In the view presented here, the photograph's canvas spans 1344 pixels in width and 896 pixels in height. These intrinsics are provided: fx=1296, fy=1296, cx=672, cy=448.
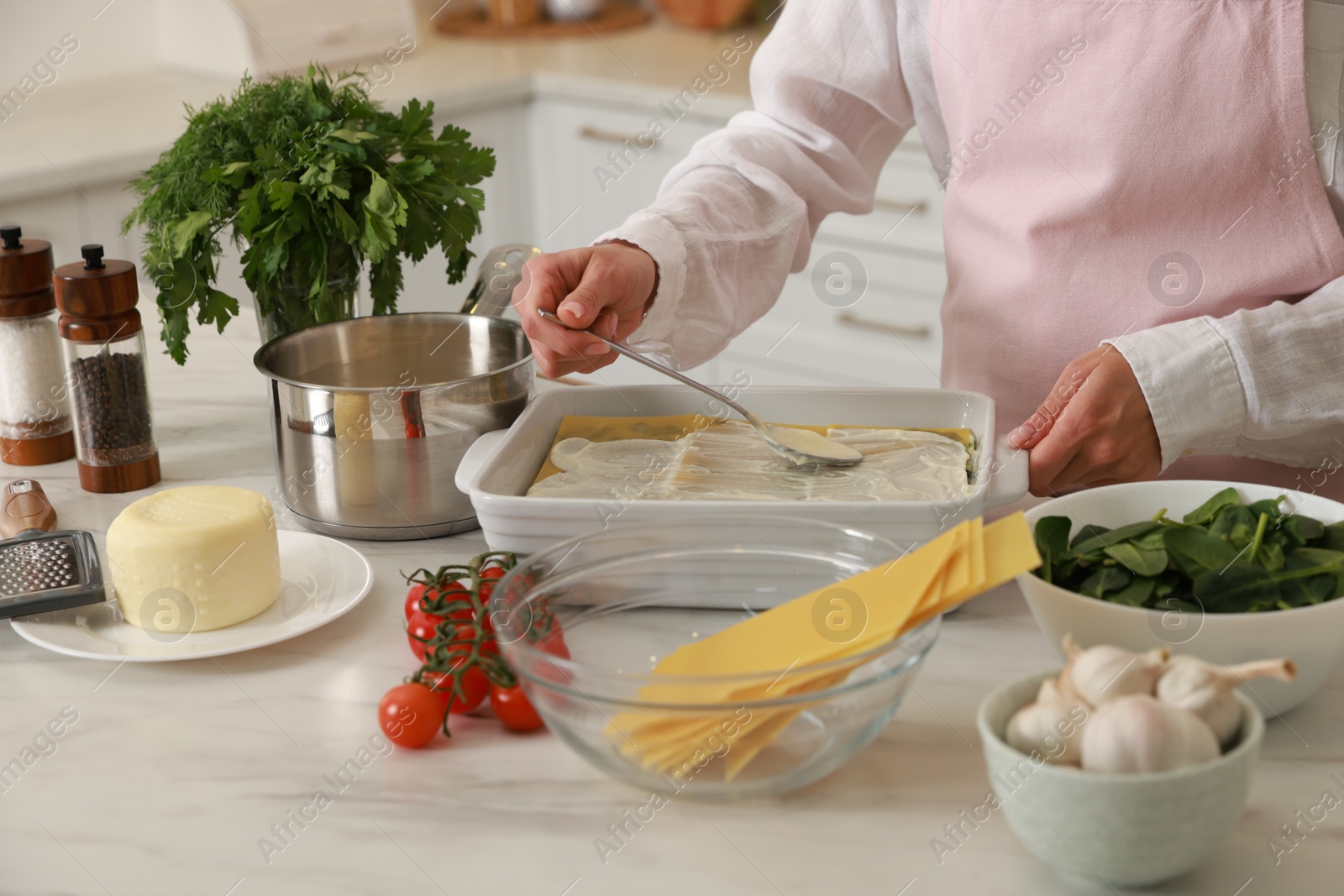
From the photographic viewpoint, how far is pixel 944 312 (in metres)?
1.25

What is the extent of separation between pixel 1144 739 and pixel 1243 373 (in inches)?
20.1

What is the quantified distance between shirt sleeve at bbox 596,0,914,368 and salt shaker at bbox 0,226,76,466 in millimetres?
510

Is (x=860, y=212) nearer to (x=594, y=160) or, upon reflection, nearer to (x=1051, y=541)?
(x=1051, y=541)

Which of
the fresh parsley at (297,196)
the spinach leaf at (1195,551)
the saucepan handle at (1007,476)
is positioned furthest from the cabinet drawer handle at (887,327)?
the spinach leaf at (1195,551)

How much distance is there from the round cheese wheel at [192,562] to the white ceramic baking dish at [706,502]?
14cm

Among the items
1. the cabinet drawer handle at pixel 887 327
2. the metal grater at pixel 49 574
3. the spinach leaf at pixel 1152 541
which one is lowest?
the cabinet drawer handle at pixel 887 327

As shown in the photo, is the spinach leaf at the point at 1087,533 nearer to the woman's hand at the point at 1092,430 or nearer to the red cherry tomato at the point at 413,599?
the woman's hand at the point at 1092,430

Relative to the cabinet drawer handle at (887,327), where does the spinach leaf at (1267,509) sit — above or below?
above

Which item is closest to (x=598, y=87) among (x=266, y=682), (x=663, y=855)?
(x=266, y=682)

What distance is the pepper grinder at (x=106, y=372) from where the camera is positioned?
3.34 feet

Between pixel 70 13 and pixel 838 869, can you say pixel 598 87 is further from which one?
pixel 838 869

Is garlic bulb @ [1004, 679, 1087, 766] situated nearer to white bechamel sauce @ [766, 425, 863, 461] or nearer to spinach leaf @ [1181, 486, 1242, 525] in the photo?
spinach leaf @ [1181, 486, 1242, 525]

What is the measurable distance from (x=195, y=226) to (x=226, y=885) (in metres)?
0.62

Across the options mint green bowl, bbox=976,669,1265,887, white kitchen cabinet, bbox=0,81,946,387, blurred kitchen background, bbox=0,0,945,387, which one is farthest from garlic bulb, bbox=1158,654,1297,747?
blurred kitchen background, bbox=0,0,945,387
